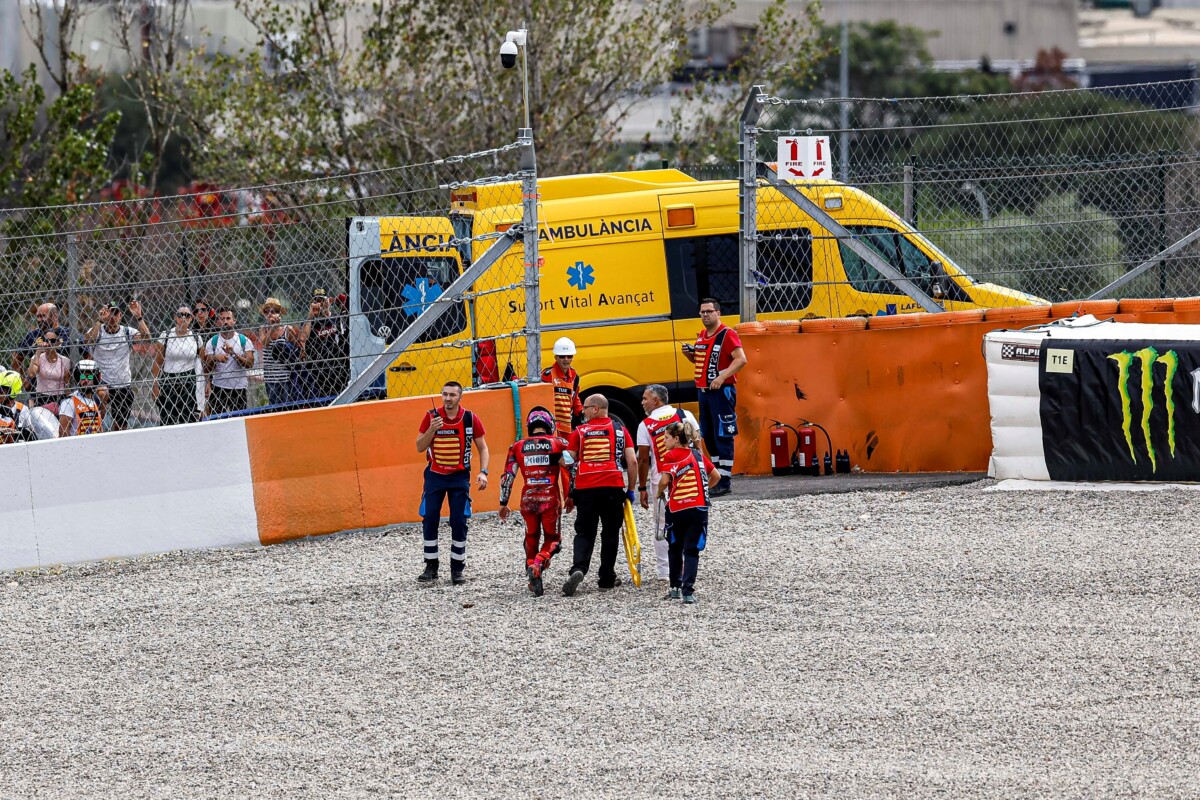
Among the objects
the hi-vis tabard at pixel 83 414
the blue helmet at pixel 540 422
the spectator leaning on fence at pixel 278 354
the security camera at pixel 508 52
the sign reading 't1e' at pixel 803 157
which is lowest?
the blue helmet at pixel 540 422

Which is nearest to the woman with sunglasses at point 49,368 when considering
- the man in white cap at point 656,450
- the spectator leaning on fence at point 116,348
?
the spectator leaning on fence at point 116,348

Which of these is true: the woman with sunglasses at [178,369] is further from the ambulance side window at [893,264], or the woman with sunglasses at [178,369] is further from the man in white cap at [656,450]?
the ambulance side window at [893,264]

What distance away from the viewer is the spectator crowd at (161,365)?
41.3ft

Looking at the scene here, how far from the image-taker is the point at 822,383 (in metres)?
14.7

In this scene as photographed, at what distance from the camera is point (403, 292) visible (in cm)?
1400

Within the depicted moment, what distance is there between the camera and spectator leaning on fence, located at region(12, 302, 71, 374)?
12.6 m

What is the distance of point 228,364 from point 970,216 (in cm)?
669

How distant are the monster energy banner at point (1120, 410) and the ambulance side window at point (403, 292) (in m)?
5.17

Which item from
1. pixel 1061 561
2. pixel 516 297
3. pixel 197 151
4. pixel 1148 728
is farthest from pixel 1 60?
pixel 1148 728

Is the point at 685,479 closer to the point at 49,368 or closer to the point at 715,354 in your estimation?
the point at 715,354

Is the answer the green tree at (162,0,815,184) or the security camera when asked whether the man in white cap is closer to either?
the security camera

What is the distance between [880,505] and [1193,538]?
260cm

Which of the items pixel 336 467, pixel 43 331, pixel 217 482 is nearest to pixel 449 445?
pixel 336 467

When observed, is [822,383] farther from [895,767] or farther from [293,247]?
[895,767]
